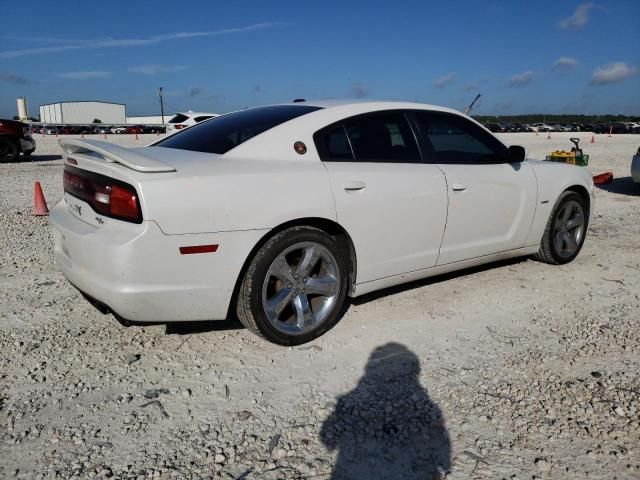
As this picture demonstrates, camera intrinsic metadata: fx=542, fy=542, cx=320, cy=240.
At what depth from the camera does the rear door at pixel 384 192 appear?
351 centimetres

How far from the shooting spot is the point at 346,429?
8.39 ft

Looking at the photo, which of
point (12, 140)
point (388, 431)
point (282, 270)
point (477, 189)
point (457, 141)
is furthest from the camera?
point (12, 140)

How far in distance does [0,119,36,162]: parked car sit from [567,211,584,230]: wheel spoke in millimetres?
15756

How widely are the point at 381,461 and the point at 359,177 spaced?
181 centimetres

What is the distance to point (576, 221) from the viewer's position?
5.27 m

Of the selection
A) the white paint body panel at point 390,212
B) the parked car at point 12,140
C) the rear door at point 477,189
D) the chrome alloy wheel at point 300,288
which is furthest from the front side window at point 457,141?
the parked car at point 12,140

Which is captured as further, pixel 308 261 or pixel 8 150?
pixel 8 150

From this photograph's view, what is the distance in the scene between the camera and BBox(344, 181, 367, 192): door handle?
346 cm

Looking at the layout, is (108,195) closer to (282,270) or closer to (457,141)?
(282,270)

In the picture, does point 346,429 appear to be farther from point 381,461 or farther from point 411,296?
point 411,296

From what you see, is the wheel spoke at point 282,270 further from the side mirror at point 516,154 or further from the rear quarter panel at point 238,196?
the side mirror at point 516,154

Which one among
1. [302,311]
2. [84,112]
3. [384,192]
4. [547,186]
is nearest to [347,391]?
[302,311]

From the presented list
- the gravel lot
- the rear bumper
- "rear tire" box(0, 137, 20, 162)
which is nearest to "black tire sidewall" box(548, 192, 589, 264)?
the gravel lot

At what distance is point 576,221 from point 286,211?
340 cm
